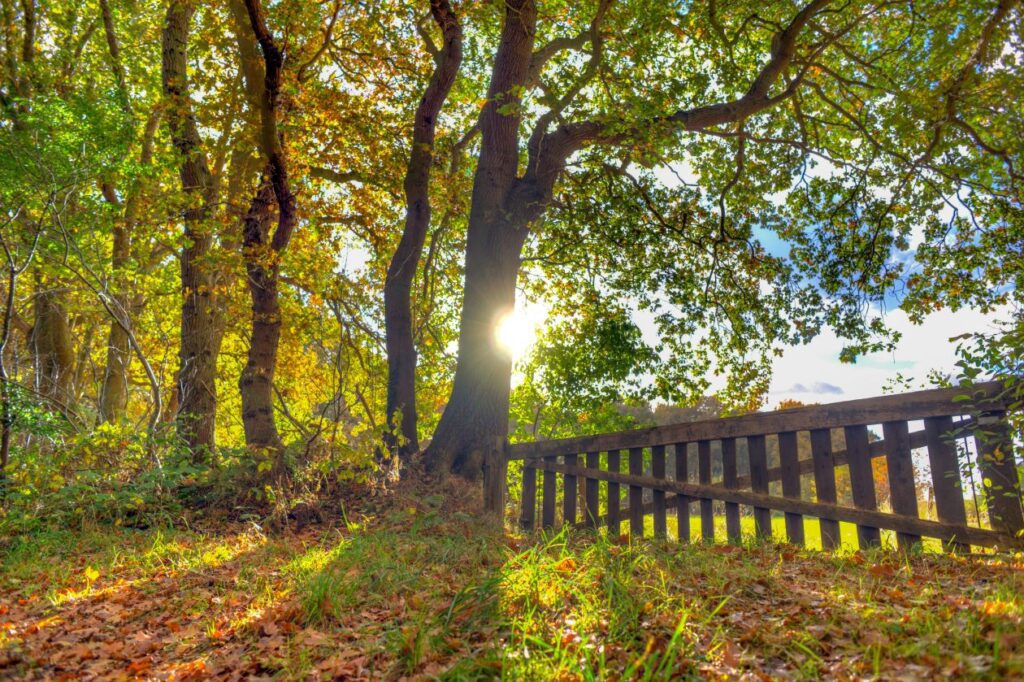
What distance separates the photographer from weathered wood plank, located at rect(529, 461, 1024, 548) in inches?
203

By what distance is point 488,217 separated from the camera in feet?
29.4

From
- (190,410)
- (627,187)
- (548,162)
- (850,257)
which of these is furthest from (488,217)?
(190,410)

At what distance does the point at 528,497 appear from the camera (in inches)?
383

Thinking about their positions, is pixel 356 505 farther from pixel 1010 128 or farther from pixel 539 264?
pixel 1010 128

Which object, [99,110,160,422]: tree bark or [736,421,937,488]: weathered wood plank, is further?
[99,110,160,422]: tree bark

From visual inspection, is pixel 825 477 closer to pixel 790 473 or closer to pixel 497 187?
pixel 790 473

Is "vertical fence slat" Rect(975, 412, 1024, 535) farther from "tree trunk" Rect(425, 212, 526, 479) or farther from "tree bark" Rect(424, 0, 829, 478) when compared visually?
"tree trunk" Rect(425, 212, 526, 479)

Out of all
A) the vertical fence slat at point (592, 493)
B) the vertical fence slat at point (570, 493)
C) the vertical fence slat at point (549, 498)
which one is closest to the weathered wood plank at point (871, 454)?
the vertical fence slat at point (592, 493)

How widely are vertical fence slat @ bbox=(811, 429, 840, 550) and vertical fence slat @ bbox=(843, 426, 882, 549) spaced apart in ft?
0.61

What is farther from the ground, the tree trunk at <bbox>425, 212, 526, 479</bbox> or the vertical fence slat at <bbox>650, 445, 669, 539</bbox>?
the tree trunk at <bbox>425, 212, 526, 479</bbox>

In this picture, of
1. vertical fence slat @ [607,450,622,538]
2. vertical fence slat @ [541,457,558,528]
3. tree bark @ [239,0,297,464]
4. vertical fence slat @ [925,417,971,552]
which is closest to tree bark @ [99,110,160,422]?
tree bark @ [239,0,297,464]

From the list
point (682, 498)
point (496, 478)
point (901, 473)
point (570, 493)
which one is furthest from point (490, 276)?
point (901, 473)

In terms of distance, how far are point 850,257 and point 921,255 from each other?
1.30m

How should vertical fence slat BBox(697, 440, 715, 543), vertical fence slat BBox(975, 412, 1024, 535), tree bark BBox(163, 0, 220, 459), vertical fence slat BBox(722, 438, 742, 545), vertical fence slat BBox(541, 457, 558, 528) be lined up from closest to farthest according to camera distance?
1. vertical fence slat BBox(975, 412, 1024, 535)
2. vertical fence slat BBox(722, 438, 742, 545)
3. vertical fence slat BBox(697, 440, 715, 543)
4. vertical fence slat BBox(541, 457, 558, 528)
5. tree bark BBox(163, 0, 220, 459)
